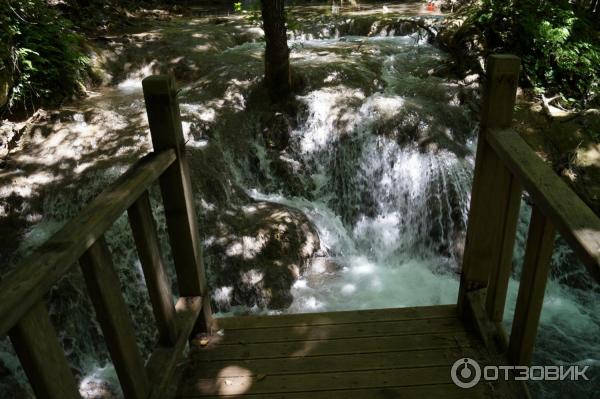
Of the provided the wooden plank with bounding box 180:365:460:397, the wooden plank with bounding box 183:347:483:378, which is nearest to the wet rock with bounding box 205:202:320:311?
the wooden plank with bounding box 183:347:483:378

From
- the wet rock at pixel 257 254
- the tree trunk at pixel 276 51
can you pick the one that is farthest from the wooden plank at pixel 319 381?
the tree trunk at pixel 276 51

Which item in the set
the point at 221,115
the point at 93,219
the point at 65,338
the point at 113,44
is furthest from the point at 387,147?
the point at 113,44

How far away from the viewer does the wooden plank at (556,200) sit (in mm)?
1426

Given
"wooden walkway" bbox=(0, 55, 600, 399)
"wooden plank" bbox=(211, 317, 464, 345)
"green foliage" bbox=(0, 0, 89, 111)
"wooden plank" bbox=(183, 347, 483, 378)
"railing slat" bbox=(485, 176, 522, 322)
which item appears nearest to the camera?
"wooden walkway" bbox=(0, 55, 600, 399)

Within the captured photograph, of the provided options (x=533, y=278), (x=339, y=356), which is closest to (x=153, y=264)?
(x=339, y=356)

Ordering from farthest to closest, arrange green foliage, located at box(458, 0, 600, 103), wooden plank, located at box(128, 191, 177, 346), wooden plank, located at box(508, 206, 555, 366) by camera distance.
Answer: green foliage, located at box(458, 0, 600, 103) → wooden plank, located at box(128, 191, 177, 346) → wooden plank, located at box(508, 206, 555, 366)

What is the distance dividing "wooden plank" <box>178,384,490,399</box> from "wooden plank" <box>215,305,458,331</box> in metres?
0.64

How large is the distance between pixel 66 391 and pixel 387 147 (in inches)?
237

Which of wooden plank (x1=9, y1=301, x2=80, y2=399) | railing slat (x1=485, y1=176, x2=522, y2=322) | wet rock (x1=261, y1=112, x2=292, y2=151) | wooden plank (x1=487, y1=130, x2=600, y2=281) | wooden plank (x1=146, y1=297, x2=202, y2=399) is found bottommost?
wet rock (x1=261, y1=112, x2=292, y2=151)

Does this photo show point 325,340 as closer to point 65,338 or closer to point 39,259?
point 39,259

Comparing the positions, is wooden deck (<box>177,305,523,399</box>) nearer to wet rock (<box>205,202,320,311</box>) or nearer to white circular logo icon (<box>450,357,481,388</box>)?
white circular logo icon (<box>450,357,481,388</box>)

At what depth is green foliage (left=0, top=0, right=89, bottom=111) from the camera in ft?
22.4

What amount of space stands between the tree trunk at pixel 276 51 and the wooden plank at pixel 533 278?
5.75 m

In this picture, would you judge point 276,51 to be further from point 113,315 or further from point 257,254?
point 113,315
